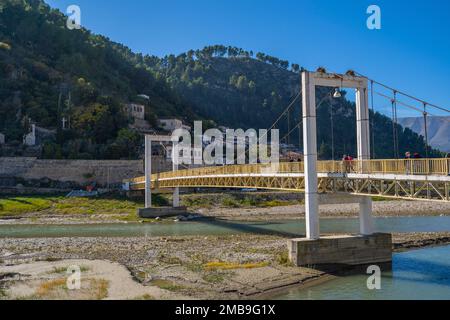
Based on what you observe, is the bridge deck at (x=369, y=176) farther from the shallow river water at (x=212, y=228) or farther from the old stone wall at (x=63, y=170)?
the old stone wall at (x=63, y=170)

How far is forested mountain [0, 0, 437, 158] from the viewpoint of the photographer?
78375 millimetres

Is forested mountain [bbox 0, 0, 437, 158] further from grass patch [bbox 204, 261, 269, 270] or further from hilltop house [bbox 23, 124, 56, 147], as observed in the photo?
grass patch [bbox 204, 261, 269, 270]

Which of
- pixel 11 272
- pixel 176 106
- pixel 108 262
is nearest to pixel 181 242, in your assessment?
pixel 108 262

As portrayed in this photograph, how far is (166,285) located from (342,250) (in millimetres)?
8766

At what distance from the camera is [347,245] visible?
20.4 m

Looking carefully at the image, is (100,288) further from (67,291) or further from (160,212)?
(160,212)

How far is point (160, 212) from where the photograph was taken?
162ft

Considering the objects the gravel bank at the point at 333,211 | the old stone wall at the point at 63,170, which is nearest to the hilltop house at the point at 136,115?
the old stone wall at the point at 63,170

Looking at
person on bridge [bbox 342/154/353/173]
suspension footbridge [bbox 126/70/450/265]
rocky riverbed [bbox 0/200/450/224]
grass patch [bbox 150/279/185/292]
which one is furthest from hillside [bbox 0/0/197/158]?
grass patch [bbox 150/279/185/292]

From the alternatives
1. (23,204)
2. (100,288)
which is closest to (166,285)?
(100,288)

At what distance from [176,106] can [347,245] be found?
110746 millimetres

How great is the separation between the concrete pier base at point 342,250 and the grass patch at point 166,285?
20.0 feet

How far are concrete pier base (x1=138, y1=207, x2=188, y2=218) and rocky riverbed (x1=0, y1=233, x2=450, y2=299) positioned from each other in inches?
716

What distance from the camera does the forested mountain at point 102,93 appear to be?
257ft
